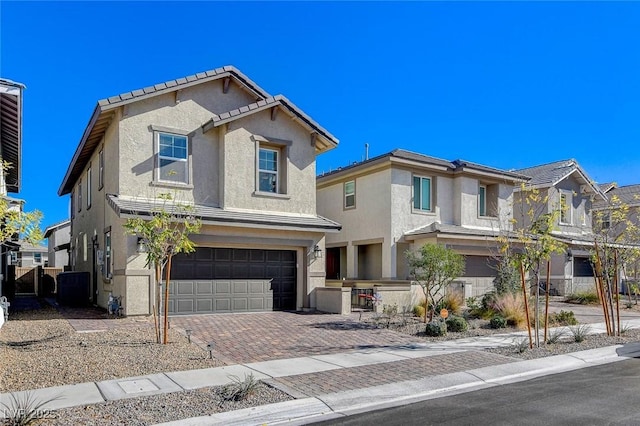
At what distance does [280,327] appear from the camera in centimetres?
1402

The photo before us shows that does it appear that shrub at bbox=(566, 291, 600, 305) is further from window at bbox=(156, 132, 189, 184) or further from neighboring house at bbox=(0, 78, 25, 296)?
neighboring house at bbox=(0, 78, 25, 296)

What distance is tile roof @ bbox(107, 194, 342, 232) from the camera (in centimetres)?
1450

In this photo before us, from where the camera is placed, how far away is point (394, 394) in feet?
25.6

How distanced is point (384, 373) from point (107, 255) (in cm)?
1210

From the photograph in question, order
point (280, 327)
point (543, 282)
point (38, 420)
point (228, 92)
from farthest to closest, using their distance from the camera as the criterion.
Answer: point (543, 282), point (228, 92), point (280, 327), point (38, 420)

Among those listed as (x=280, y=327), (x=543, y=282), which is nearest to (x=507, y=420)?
(x=280, y=327)

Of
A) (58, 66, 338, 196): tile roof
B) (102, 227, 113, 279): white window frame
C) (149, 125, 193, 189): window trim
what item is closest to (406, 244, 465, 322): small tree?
(58, 66, 338, 196): tile roof

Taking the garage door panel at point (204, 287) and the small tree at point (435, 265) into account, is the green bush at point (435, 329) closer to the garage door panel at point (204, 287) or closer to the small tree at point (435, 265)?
the small tree at point (435, 265)

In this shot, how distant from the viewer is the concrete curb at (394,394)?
6.61 metres

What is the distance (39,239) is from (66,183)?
19.6m

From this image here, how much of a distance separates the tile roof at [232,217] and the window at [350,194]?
539cm

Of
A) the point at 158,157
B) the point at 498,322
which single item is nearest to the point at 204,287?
the point at 158,157

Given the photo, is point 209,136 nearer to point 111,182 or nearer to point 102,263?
point 111,182

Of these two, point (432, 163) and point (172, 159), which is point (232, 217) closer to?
point (172, 159)
